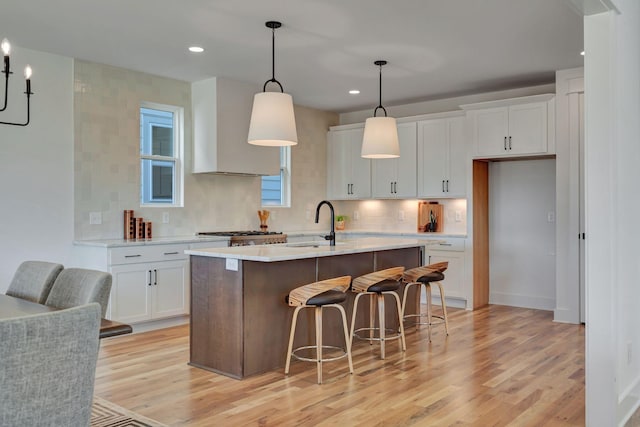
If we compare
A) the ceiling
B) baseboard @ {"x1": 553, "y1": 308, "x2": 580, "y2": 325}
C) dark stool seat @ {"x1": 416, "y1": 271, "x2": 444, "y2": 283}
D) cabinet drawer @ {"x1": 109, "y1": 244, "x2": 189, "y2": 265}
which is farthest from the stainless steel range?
baseboard @ {"x1": 553, "y1": 308, "x2": 580, "y2": 325}

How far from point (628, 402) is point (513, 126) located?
3641mm

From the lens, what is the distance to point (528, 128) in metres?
5.95

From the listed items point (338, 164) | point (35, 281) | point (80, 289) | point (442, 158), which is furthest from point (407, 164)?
point (80, 289)

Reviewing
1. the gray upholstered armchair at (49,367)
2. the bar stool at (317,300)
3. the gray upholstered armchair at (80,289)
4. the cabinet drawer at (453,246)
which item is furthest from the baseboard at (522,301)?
the gray upholstered armchair at (49,367)

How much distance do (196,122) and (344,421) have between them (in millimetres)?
4115

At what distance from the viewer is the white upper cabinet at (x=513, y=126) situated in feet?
19.1

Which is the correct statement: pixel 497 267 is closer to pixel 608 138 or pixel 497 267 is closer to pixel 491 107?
pixel 491 107

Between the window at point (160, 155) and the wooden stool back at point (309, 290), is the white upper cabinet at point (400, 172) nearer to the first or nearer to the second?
the window at point (160, 155)

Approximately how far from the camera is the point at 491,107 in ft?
20.4

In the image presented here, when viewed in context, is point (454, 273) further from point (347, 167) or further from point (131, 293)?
point (131, 293)

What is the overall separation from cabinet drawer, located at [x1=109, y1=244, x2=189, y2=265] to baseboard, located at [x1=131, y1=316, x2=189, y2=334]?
62 cm

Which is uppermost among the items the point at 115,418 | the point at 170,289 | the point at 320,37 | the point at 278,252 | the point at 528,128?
the point at 320,37

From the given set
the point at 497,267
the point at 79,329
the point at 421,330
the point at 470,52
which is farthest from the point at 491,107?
the point at 79,329

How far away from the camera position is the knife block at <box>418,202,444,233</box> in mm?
7051
